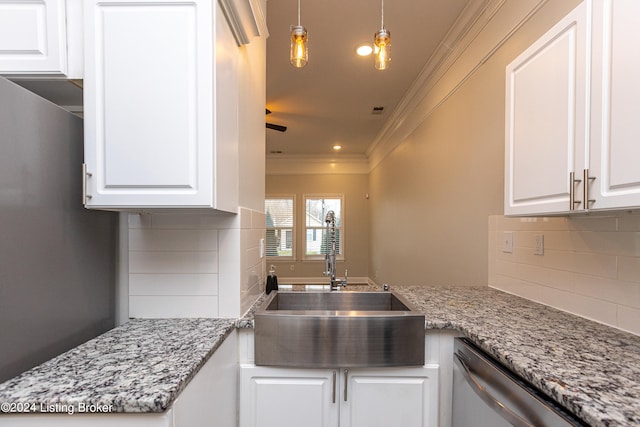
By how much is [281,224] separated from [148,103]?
5.83 m

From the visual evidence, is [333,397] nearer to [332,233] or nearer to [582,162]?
[332,233]

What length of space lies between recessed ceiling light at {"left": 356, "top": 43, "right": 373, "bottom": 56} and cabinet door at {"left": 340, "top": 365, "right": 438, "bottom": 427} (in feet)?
8.05

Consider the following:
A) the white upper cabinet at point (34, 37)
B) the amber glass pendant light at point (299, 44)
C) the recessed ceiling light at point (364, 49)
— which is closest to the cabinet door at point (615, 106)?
the amber glass pendant light at point (299, 44)

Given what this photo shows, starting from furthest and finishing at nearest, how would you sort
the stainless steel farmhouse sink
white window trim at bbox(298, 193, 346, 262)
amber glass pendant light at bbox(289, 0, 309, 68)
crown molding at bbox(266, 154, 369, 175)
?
white window trim at bbox(298, 193, 346, 262) → crown molding at bbox(266, 154, 369, 175) → amber glass pendant light at bbox(289, 0, 309, 68) → the stainless steel farmhouse sink

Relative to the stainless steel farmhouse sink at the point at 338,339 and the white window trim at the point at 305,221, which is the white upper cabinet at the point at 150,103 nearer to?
the stainless steel farmhouse sink at the point at 338,339

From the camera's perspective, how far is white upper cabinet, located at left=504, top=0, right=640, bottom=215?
82 cm

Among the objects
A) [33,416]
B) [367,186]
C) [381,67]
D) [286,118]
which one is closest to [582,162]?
[381,67]

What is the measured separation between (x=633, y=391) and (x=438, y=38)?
2.55 meters

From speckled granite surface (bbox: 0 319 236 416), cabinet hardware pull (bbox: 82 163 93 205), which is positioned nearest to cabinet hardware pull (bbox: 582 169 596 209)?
speckled granite surface (bbox: 0 319 236 416)

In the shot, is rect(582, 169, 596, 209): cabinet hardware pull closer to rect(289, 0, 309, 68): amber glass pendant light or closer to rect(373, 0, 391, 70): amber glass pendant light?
rect(373, 0, 391, 70): amber glass pendant light

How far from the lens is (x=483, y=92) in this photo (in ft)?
6.57

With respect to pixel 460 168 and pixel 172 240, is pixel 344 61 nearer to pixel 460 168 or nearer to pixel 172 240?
pixel 460 168

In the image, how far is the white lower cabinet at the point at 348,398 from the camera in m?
1.23

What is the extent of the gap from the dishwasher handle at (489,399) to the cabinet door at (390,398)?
0.40 ft
